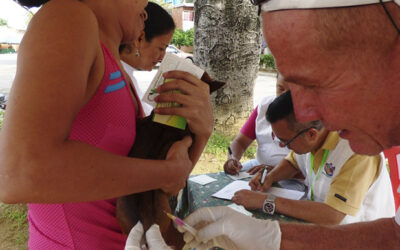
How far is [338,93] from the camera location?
2.46ft

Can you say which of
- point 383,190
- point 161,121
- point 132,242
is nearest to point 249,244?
point 132,242

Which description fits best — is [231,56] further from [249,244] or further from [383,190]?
[249,244]

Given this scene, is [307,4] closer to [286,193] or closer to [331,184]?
[331,184]

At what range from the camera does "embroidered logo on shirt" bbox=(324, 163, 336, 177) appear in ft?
5.86

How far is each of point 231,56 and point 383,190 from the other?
3427 millimetres

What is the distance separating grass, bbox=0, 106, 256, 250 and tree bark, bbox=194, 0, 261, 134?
0.75m

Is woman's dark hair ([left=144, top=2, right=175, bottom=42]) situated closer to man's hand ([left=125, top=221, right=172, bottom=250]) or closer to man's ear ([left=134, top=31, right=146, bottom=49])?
man's ear ([left=134, top=31, right=146, bottom=49])

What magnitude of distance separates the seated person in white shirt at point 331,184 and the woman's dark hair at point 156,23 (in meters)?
1.35

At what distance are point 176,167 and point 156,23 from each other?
6.82 feet

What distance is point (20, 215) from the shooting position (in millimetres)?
3471

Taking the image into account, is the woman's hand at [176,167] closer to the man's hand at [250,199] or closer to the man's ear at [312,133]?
the man's hand at [250,199]

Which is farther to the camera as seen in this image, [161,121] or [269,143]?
[269,143]

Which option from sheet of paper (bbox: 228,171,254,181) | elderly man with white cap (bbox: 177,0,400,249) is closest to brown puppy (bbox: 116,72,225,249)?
elderly man with white cap (bbox: 177,0,400,249)

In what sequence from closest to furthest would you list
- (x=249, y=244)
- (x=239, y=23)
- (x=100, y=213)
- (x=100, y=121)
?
1. (x=100, y=121)
2. (x=100, y=213)
3. (x=249, y=244)
4. (x=239, y=23)
